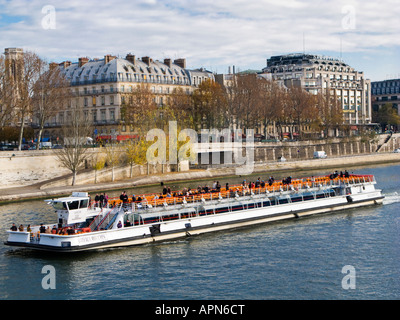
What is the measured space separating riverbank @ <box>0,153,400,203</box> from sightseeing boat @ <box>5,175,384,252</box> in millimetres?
20641

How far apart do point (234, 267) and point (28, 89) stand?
4724 centimetres

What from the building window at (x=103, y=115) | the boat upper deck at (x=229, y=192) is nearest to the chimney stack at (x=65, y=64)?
the building window at (x=103, y=115)

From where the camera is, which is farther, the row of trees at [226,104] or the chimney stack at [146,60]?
the chimney stack at [146,60]

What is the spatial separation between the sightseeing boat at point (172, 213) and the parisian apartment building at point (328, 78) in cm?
8653

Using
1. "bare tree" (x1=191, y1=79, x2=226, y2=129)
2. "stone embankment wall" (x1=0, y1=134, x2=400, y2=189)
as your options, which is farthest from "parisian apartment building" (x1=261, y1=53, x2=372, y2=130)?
"stone embankment wall" (x1=0, y1=134, x2=400, y2=189)

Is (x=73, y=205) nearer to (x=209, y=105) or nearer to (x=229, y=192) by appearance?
(x=229, y=192)

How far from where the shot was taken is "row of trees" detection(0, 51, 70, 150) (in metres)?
65.0

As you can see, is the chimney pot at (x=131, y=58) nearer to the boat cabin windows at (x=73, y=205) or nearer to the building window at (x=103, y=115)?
the building window at (x=103, y=115)

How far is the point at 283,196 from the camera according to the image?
4481 centimetres

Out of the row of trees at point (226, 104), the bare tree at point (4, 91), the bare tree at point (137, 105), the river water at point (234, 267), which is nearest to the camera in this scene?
the river water at point (234, 267)

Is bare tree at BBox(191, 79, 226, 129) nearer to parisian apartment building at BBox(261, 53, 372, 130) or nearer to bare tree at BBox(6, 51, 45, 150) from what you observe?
bare tree at BBox(6, 51, 45, 150)

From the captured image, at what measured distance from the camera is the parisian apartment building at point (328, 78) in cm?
13512
